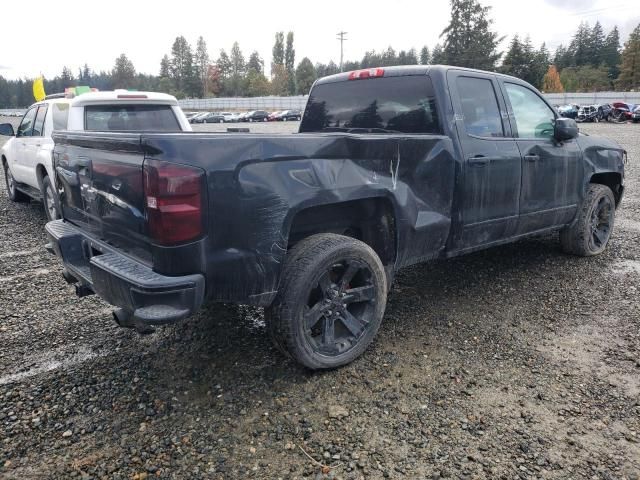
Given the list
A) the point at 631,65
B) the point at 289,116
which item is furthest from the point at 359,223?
the point at 631,65

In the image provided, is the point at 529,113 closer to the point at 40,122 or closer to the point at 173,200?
the point at 173,200

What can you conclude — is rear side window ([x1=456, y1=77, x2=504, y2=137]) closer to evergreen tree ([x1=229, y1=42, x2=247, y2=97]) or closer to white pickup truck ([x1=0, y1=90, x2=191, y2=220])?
white pickup truck ([x1=0, y1=90, x2=191, y2=220])

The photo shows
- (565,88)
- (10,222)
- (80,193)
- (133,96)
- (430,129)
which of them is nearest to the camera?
(80,193)

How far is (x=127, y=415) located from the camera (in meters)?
2.82

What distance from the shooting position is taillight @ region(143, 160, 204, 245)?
247 centimetres

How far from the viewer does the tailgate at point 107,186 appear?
2.66 meters

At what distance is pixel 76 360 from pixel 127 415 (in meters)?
0.85

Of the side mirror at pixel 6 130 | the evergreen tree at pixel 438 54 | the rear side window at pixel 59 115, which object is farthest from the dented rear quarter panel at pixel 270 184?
the evergreen tree at pixel 438 54

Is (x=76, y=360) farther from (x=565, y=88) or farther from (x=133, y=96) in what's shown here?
(x=565, y=88)

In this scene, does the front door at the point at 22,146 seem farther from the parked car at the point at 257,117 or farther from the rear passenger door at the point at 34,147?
the parked car at the point at 257,117

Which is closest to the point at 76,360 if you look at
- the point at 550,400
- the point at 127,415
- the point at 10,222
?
→ the point at 127,415

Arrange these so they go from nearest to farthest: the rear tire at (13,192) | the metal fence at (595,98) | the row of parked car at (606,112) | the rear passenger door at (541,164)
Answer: the rear passenger door at (541,164) < the rear tire at (13,192) < the row of parked car at (606,112) < the metal fence at (595,98)

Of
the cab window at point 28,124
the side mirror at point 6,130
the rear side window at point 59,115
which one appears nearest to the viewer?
the rear side window at point 59,115

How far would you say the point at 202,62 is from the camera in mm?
114500
